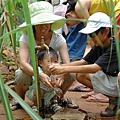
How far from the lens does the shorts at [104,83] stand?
8.95 ft

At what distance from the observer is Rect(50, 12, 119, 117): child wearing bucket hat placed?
2.54 m

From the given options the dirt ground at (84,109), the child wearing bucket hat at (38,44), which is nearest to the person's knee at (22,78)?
the child wearing bucket hat at (38,44)

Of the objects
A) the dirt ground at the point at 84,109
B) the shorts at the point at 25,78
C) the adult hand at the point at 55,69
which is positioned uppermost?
the adult hand at the point at 55,69

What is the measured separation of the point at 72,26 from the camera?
12.4 feet

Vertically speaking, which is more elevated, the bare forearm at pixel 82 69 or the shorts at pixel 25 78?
the bare forearm at pixel 82 69

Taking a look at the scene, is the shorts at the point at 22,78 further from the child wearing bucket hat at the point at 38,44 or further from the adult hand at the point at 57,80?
the adult hand at the point at 57,80

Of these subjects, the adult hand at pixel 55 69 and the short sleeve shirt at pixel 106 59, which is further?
the short sleeve shirt at pixel 106 59

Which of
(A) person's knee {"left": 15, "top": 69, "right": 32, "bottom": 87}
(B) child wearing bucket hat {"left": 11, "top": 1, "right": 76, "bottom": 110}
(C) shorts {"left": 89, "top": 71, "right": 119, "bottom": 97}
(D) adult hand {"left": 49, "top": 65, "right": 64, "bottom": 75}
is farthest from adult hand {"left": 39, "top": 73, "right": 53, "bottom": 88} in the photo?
(C) shorts {"left": 89, "top": 71, "right": 119, "bottom": 97}

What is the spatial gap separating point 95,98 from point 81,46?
0.72 meters

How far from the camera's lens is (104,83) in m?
2.78

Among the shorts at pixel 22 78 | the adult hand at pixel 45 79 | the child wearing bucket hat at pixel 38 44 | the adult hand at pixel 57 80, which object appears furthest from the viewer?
the shorts at pixel 22 78

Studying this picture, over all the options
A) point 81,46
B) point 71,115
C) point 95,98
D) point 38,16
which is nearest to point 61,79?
point 71,115

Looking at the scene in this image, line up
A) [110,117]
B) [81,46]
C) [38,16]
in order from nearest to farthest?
1. [38,16]
2. [110,117]
3. [81,46]

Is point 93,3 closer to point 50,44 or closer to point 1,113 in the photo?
point 50,44
